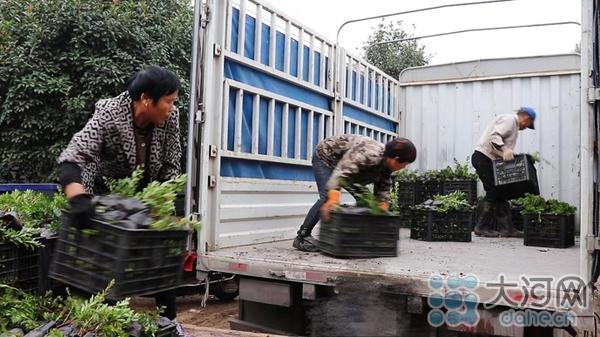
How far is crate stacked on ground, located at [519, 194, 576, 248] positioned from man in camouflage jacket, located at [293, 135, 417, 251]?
2148mm

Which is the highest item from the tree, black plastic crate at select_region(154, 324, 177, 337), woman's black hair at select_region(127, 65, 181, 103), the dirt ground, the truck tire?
the tree

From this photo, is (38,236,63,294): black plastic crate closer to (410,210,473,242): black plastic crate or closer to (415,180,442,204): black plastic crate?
(410,210,473,242): black plastic crate

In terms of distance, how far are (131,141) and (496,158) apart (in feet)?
16.1

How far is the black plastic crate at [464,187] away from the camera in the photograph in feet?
23.7

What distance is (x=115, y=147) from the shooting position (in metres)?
2.75

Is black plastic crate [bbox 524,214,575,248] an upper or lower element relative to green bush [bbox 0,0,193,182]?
lower

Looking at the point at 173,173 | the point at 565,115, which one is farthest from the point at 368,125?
the point at 173,173

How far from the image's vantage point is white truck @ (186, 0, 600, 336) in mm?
3012

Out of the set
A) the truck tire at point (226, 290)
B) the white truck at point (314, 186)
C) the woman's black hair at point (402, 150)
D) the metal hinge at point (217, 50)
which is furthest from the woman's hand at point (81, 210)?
the truck tire at point (226, 290)

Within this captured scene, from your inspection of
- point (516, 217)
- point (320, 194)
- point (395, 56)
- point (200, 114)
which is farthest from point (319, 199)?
point (395, 56)

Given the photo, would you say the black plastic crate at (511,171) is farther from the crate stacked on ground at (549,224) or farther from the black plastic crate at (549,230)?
the black plastic crate at (549,230)

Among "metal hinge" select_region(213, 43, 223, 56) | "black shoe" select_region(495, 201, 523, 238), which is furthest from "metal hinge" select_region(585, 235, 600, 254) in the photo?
"black shoe" select_region(495, 201, 523, 238)

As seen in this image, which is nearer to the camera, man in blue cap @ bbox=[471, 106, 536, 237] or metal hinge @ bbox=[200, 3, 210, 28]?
metal hinge @ bbox=[200, 3, 210, 28]

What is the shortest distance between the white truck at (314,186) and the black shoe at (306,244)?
0.15 meters
